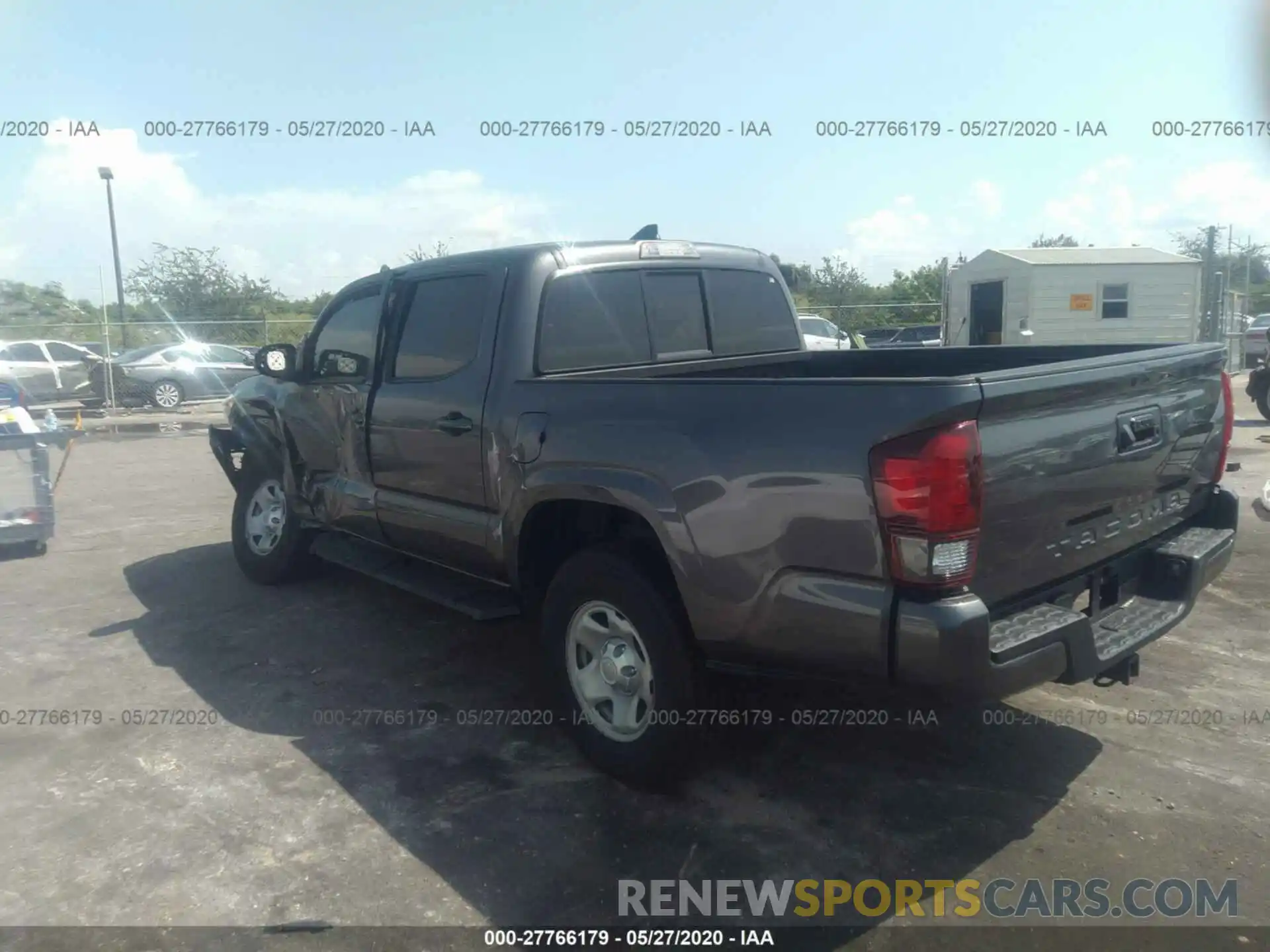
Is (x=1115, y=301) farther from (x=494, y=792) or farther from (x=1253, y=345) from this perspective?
(x=494, y=792)

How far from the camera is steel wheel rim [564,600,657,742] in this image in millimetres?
3498

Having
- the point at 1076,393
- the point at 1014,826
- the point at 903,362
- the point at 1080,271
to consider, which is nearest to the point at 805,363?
the point at 903,362

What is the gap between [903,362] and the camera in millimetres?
4781

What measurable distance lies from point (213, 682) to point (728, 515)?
9.99 ft

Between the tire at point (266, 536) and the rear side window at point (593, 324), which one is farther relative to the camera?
the tire at point (266, 536)

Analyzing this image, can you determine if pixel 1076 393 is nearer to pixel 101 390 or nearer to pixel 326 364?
pixel 326 364

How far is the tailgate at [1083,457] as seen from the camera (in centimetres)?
272

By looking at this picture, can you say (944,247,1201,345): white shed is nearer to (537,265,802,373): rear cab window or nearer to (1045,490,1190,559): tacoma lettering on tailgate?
(537,265,802,373): rear cab window

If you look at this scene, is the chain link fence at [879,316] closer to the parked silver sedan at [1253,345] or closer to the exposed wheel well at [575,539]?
the parked silver sedan at [1253,345]

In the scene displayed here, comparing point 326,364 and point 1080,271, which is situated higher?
point 1080,271

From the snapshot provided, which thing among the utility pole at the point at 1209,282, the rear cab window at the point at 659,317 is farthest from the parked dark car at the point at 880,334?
the rear cab window at the point at 659,317

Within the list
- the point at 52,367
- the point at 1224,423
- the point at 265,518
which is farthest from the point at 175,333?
the point at 1224,423

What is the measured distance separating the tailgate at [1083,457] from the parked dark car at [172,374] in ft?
62.8

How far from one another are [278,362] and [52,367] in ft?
59.1
